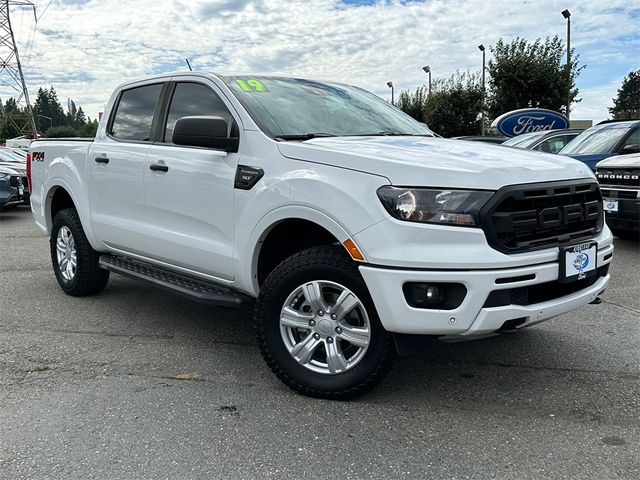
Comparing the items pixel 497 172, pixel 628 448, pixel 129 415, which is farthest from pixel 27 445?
pixel 628 448

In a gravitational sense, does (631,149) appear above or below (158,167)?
below

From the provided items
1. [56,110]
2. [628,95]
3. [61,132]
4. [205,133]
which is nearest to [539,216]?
[205,133]

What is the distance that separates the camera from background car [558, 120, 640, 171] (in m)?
8.80

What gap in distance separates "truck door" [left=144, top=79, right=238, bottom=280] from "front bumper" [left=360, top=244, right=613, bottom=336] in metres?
1.21

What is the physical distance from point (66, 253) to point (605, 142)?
302 inches

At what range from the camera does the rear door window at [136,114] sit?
15.6ft

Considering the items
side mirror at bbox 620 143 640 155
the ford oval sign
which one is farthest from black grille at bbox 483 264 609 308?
the ford oval sign

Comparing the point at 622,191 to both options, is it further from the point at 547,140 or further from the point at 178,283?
the point at 178,283

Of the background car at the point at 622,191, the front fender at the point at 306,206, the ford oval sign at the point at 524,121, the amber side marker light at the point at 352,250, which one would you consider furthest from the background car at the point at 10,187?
the ford oval sign at the point at 524,121

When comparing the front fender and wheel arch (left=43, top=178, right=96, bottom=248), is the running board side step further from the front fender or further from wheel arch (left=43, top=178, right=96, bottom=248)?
wheel arch (left=43, top=178, right=96, bottom=248)

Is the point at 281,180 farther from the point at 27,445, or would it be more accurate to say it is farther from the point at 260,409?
the point at 27,445

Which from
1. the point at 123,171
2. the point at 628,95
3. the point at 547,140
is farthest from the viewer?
the point at 628,95

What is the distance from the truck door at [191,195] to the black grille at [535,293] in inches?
65.7

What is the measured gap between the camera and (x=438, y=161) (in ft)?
10.1
